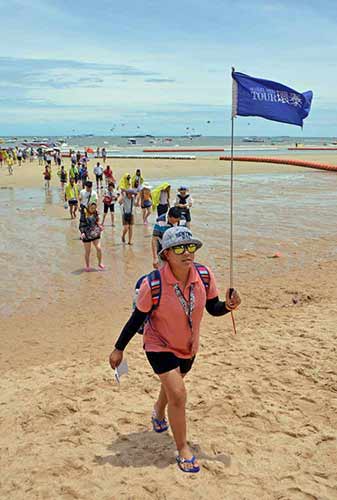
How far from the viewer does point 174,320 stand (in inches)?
148

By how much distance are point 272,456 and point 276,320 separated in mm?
3582

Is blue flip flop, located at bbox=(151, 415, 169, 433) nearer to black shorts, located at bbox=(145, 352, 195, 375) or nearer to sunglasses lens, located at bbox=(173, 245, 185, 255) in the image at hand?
black shorts, located at bbox=(145, 352, 195, 375)

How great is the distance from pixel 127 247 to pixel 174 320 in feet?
31.0

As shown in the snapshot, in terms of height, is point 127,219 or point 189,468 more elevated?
point 127,219

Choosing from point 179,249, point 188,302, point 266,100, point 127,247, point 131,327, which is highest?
point 266,100

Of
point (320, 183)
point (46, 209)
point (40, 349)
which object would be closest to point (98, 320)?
point (40, 349)

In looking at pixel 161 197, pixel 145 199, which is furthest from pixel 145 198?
pixel 161 197

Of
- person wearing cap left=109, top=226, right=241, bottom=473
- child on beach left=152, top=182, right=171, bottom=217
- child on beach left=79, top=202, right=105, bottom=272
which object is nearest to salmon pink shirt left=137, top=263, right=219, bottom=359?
person wearing cap left=109, top=226, right=241, bottom=473

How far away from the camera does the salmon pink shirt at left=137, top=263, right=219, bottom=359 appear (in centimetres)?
375

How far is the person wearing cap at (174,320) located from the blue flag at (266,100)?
259 centimetres

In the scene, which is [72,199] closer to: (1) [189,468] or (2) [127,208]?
(2) [127,208]

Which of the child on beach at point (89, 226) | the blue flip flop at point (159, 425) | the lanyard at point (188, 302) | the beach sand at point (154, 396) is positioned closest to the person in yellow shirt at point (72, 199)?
the child on beach at point (89, 226)

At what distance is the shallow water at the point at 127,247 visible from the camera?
390 inches

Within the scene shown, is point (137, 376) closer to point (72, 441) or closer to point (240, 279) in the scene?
point (72, 441)
